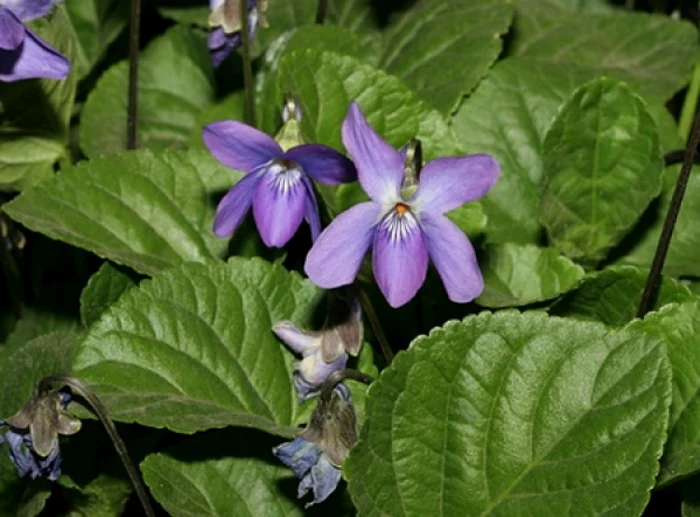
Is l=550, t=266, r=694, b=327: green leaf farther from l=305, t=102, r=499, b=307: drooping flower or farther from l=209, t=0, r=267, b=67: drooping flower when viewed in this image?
l=209, t=0, r=267, b=67: drooping flower

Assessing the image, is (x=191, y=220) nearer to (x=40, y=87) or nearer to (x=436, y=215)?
(x=40, y=87)

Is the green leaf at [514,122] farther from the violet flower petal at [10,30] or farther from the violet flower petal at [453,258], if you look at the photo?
the violet flower petal at [10,30]

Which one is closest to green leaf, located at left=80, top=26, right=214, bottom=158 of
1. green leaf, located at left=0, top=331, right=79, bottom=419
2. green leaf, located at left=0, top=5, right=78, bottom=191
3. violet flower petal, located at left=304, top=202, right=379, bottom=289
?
green leaf, located at left=0, top=5, right=78, bottom=191

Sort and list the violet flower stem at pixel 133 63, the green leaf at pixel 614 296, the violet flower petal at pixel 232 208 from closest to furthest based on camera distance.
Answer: the violet flower petal at pixel 232 208 < the green leaf at pixel 614 296 < the violet flower stem at pixel 133 63

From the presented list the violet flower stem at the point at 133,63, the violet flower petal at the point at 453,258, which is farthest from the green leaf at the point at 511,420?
the violet flower stem at the point at 133,63

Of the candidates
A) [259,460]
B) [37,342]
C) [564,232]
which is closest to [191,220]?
[37,342]

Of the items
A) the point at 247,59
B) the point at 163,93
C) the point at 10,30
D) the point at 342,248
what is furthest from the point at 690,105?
the point at 10,30
